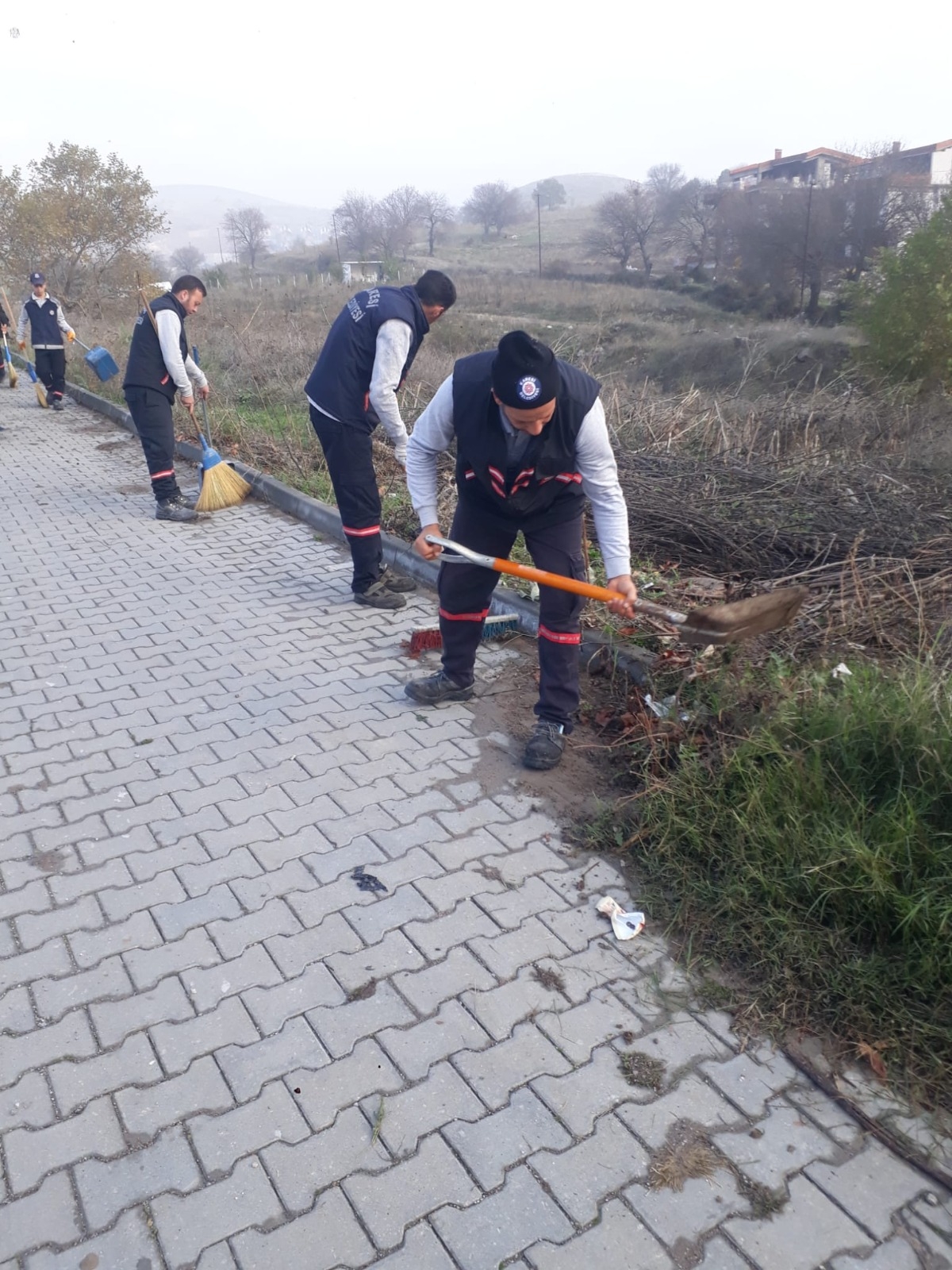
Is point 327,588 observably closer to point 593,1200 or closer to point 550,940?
point 550,940

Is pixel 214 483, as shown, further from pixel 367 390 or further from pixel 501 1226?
pixel 501 1226

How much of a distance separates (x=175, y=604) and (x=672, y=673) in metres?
3.09

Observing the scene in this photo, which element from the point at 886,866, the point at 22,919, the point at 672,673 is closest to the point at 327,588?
the point at 672,673

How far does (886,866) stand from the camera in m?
2.58

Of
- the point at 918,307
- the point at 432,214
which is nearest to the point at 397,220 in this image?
the point at 432,214

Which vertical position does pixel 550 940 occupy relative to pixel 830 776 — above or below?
below

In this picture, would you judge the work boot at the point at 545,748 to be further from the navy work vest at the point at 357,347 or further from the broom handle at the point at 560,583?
the navy work vest at the point at 357,347

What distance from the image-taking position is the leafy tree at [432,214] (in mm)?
69375

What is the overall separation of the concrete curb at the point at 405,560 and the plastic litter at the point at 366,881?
1.54 m

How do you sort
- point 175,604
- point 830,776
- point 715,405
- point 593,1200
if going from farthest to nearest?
point 715,405, point 175,604, point 830,776, point 593,1200

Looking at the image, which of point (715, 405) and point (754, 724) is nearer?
point (754, 724)

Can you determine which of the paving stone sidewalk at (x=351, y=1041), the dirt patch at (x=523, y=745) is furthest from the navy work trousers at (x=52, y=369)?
the dirt patch at (x=523, y=745)

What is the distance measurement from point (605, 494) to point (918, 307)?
1647 cm

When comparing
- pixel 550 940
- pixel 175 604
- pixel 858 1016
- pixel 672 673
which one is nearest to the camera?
pixel 858 1016
